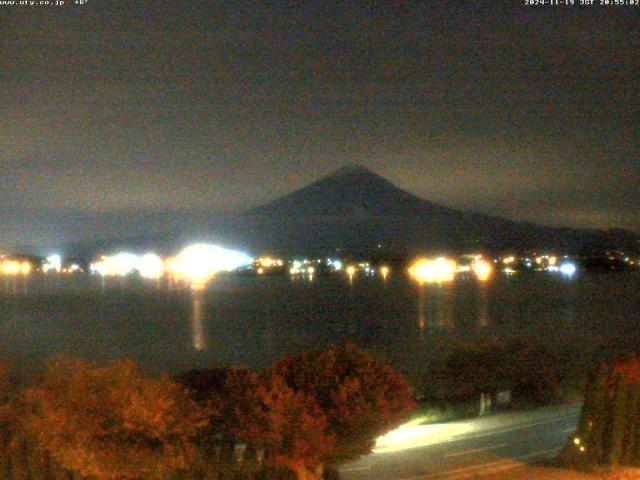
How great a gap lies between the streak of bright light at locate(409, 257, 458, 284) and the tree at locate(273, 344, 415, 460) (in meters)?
95.8

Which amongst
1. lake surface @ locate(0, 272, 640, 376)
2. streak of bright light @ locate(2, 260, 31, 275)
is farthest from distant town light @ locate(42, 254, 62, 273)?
lake surface @ locate(0, 272, 640, 376)

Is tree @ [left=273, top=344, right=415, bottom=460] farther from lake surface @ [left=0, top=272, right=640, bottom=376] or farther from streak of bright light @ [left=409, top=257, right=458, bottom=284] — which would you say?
streak of bright light @ [left=409, top=257, right=458, bottom=284]

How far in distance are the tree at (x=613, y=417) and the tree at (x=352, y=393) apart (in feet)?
5.45

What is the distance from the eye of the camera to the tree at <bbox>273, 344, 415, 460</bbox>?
8281 mm

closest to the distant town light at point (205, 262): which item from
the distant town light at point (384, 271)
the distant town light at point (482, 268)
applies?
the distant town light at point (384, 271)

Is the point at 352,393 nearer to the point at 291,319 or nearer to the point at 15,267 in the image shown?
the point at 291,319

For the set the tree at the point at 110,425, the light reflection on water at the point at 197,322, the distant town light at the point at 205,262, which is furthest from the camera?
the distant town light at the point at 205,262

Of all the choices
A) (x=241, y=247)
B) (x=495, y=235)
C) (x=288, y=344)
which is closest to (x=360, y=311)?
(x=288, y=344)

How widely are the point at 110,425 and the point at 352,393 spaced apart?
6.91ft

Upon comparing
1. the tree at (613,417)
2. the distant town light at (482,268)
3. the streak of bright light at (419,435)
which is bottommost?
the streak of bright light at (419,435)

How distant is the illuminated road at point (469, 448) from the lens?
9781 mm

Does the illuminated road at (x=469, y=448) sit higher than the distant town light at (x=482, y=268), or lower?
lower

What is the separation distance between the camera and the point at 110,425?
7355 millimetres

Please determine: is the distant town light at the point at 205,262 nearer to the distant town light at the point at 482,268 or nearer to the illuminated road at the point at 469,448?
the distant town light at the point at 482,268
